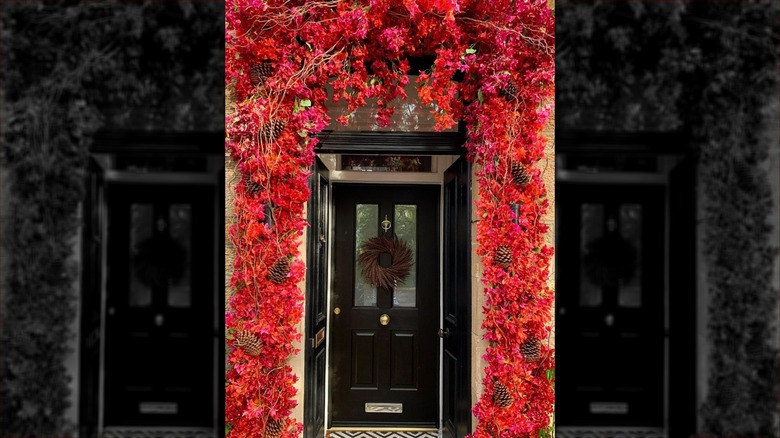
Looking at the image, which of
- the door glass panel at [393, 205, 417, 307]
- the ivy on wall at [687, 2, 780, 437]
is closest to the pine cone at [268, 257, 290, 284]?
the door glass panel at [393, 205, 417, 307]

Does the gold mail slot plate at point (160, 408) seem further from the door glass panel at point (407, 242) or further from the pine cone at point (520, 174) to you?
the door glass panel at point (407, 242)

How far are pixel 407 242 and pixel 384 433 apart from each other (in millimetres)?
1813

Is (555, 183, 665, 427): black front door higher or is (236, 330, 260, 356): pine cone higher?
(555, 183, 665, 427): black front door

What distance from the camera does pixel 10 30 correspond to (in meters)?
0.43

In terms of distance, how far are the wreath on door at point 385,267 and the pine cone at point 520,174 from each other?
2027 millimetres

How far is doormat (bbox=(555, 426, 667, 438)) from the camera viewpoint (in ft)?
1.16

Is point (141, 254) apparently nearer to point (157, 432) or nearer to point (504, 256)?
point (157, 432)

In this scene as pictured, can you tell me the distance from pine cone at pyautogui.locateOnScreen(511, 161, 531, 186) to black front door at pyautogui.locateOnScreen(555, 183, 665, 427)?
2.48m

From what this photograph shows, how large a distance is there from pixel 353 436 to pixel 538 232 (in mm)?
2807

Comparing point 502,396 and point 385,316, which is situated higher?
point 385,316

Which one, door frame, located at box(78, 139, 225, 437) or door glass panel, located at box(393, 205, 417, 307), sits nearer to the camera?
door frame, located at box(78, 139, 225, 437)

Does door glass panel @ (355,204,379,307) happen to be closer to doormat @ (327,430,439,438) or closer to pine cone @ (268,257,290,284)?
doormat @ (327,430,439,438)

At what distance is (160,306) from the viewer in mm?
393

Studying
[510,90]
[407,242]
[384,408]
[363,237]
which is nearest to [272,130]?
[510,90]
